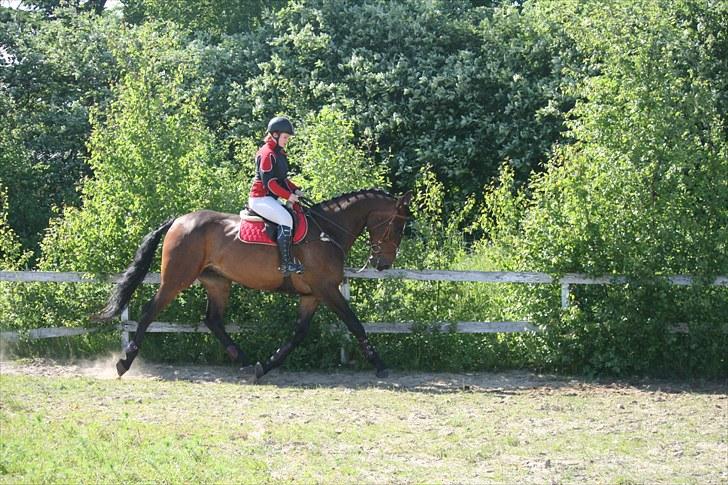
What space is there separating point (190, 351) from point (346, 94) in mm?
11208

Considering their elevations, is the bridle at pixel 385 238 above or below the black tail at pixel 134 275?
above

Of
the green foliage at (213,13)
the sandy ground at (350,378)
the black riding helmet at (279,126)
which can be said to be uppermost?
the green foliage at (213,13)

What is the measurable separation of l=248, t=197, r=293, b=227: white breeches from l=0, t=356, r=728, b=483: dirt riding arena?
6.45 feet

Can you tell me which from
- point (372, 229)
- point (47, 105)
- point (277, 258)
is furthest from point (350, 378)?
point (47, 105)

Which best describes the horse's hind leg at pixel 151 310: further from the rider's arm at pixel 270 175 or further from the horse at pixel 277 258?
the rider's arm at pixel 270 175

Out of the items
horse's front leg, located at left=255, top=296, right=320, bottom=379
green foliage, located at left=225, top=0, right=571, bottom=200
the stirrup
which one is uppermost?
green foliage, located at left=225, top=0, right=571, bottom=200

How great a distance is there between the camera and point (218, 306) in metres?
12.8

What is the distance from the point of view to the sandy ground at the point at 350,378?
12.0 m

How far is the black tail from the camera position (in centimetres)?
1245

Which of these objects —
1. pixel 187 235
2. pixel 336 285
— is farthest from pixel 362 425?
pixel 187 235

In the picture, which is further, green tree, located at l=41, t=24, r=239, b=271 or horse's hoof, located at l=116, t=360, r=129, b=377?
green tree, located at l=41, t=24, r=239, b=271

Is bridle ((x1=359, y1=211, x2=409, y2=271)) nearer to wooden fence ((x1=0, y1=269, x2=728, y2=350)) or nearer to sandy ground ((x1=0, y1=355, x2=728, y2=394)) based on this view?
wooden fence ((x1=0, y1=269, x2=728, y2=350))

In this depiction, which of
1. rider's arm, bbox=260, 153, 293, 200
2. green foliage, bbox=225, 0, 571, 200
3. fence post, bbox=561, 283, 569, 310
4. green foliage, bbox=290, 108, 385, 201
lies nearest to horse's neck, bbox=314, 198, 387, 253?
rider's arm, bbox=260, 153, 293, 200

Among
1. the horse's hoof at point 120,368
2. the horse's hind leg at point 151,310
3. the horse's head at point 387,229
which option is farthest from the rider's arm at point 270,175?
the horse's hoof at point 120,368
